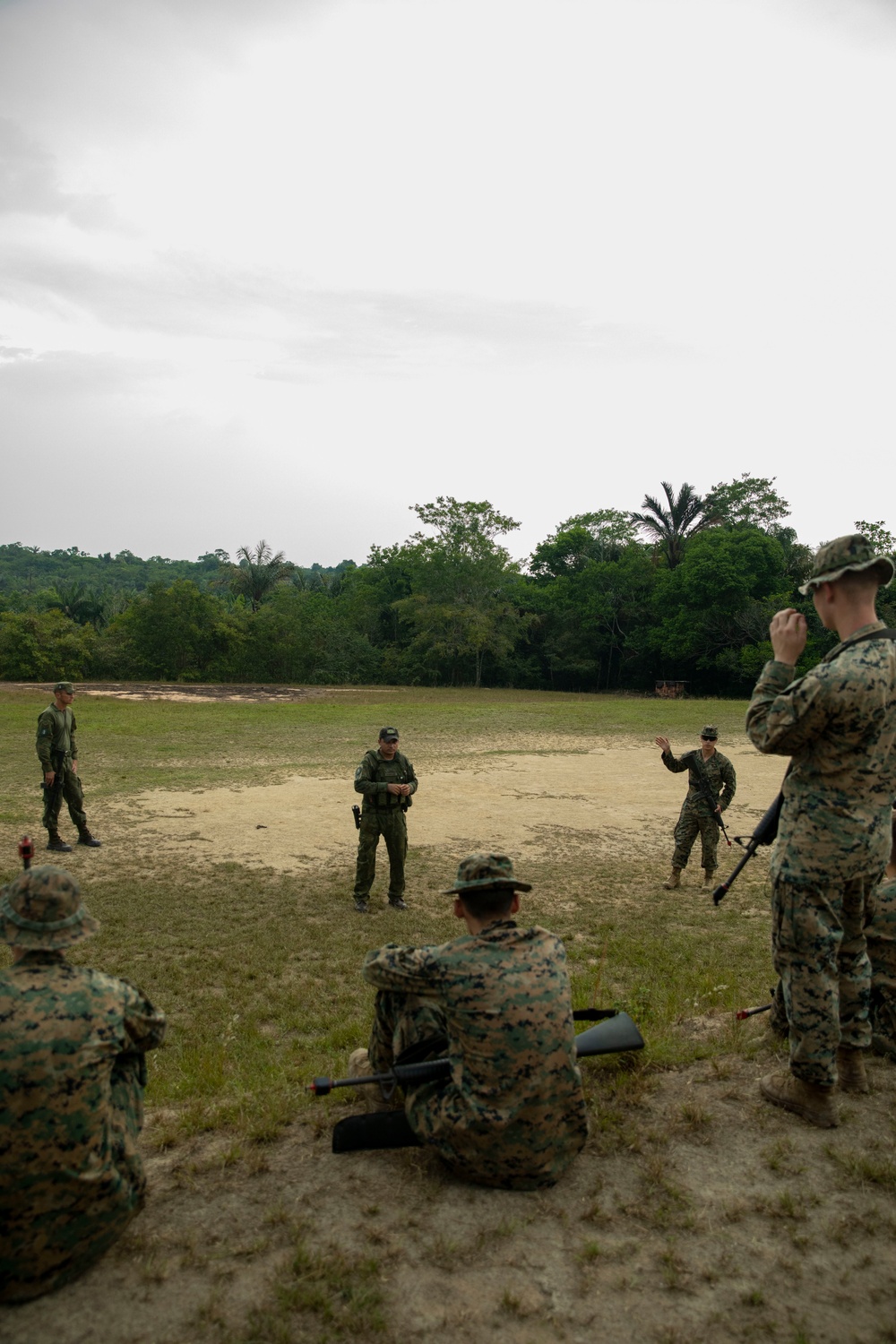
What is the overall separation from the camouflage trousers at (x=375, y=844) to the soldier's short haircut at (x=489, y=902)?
19.0ft

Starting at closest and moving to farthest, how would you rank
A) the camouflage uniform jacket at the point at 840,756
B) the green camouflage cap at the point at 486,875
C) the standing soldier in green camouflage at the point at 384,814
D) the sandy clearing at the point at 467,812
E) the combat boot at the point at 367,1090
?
the camouflage uniform jacket at the point at 840,756
the green camouflage cap at the point at 486,875
the combat boot at the point at 367,1090
the standing soldier in green camouflage at the point at 384,814
the sandy clearing at the point at 467,812

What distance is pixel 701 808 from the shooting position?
34.9ft

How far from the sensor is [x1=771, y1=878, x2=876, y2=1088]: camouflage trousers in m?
3.84

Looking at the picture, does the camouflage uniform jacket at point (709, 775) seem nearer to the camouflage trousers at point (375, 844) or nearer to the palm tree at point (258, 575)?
the camouflage trousers at point (375, 844)

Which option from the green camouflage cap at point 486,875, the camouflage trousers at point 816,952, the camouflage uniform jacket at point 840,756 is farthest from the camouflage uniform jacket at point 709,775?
the green camouflage cap at point 486,875

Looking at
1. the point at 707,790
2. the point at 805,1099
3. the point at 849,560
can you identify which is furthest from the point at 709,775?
the point at 849,560

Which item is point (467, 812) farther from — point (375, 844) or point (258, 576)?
point (258, 576)

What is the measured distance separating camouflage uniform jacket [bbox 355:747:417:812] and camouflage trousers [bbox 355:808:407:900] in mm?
→ 96

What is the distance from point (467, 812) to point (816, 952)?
11700 mm

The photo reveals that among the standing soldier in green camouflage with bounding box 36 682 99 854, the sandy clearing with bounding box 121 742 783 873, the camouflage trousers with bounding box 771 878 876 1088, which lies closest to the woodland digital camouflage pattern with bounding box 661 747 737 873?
the sandy clearing with bounding box 121 742 783 873

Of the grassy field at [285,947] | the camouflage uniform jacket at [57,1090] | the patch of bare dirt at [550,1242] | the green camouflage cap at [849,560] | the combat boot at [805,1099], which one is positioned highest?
the green camouflage cap at [849,560]

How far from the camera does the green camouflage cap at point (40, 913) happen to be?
3.35m

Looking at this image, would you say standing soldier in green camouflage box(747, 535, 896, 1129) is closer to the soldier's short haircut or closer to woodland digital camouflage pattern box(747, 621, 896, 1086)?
woodland digital camouflage pattern box(747, 621, 896, 1086)

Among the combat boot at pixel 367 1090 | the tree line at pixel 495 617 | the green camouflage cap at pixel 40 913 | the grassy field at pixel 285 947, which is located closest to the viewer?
the green camouflage cap at pixel 40 913
